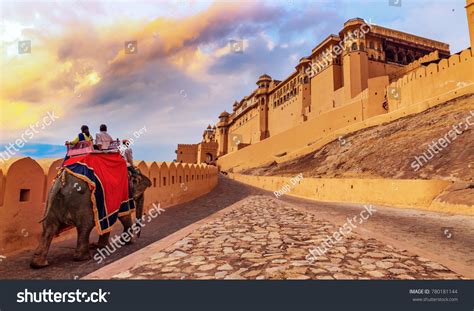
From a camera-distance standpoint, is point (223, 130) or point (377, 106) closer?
point (377, 106)

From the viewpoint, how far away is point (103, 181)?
15.2 ft

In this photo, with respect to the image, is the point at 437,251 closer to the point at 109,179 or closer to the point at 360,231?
the point at 360,231

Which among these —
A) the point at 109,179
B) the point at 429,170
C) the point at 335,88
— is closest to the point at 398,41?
the point at 335,88

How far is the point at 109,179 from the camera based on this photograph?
483cm

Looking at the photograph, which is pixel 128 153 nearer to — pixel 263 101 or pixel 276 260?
pixel 276 260


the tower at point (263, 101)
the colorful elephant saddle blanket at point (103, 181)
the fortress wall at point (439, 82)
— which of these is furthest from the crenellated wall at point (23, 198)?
the tower at point (263, 101)

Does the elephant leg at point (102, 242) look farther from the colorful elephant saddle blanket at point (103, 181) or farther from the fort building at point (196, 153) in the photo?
the fort building at point (196, 153)

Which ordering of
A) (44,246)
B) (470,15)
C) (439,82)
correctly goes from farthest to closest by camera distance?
(470,15) → (439,82) → (44,246)

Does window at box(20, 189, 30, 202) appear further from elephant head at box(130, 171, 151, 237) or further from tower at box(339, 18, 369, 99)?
tower at box(339, 18, 369, 99)

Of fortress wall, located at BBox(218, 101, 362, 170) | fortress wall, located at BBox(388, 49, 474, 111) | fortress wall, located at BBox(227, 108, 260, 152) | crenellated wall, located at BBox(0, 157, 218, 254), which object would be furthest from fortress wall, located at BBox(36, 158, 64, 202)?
fortress wall, located at BBox(227, 108, 260, 152)

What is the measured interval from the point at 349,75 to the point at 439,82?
12.8 meters

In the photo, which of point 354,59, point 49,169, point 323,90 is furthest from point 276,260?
point 323,90

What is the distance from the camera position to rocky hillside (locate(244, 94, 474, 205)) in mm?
14312

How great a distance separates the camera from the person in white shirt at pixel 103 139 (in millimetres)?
5148
